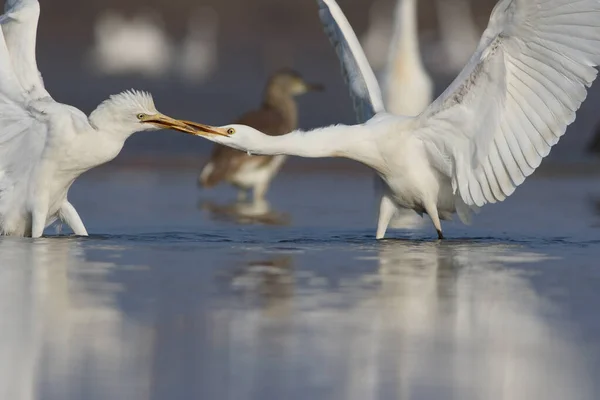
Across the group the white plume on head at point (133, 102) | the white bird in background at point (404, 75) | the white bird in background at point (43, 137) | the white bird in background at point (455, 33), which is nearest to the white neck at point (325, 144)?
the white bird in background at point (43, 137)

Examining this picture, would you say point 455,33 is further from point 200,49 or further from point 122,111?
point 122,111

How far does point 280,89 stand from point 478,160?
889 cm

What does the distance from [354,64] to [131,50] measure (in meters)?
22.5

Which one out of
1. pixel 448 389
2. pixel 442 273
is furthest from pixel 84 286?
pixel 448 389

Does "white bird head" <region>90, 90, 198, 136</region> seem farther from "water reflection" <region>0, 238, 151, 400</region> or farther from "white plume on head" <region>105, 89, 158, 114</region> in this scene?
"water reflection" <region>0, 238, 151, 400</region>

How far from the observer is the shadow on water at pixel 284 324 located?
7086 millimetres

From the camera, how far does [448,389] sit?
698cm

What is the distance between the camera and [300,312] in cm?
884

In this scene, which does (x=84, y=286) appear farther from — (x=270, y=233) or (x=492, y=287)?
(x=270, y=233)

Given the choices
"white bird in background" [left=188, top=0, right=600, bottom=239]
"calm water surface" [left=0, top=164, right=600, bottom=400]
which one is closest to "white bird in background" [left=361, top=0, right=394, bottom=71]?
"calm water surface" [left=0, top=164, right=600, bottom=400]

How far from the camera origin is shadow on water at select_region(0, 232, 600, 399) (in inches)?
279

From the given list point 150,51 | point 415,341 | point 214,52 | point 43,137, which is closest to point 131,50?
point 150,51

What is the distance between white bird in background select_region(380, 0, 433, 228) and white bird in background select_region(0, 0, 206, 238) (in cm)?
579

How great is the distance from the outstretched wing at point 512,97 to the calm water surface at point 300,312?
2.06 ft
